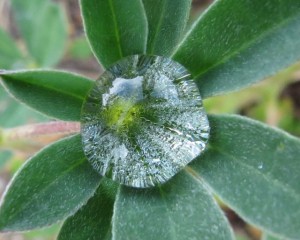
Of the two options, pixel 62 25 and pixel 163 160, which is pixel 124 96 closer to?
pixel 163 160

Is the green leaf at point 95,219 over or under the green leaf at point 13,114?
over

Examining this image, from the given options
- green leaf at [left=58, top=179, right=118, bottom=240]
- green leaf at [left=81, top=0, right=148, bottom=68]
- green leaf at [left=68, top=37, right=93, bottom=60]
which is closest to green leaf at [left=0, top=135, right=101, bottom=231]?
green leaf at [left=58, top=179, right=118, bottom=240]

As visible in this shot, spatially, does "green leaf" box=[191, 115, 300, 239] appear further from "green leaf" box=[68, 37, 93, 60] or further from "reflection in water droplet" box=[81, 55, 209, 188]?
"green leaf" box=[68, 37, 93, 60]

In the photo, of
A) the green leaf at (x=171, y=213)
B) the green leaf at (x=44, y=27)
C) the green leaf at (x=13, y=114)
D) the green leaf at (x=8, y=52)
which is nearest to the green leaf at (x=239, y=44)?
the green leaf at (x=171, y=213)

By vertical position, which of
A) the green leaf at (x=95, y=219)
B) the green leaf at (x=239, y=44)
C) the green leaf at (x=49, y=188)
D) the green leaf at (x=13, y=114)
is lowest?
the green leaf at (x=13, y=114)

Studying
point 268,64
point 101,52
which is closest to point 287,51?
point 268,64

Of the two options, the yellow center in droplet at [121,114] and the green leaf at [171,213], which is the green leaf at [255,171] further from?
the yellow center in droplet at [121,114]

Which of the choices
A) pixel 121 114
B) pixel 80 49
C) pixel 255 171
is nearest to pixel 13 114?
pixel 80 49
